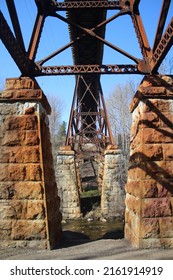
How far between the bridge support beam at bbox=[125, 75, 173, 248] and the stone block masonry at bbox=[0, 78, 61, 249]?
4.74 ft

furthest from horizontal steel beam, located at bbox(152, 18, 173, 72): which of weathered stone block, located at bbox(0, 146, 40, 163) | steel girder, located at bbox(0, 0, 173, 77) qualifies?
weathered stone block, located at bbox(0, 146, 40, 163)

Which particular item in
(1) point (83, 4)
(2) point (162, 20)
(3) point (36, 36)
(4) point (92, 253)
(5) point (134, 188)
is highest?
(1) point (83, 4)

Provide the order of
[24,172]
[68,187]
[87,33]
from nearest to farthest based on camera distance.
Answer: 1. [24,172]
2. [87,33]
3. [68,187]

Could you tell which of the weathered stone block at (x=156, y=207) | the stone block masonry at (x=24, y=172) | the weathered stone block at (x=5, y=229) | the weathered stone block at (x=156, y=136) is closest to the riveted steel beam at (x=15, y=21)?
the stone block masonry at (x=24, y=172)

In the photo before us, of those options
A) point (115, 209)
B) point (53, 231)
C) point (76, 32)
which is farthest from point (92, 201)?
point (53, 231)

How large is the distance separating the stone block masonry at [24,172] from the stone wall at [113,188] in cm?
1080

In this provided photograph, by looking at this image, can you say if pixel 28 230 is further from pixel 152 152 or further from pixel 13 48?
pixel 13 48

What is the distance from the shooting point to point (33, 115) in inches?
186

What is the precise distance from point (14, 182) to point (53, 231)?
Result: 1058mm

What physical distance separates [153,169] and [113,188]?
11677 millimetres

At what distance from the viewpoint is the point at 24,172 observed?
453 centimetres

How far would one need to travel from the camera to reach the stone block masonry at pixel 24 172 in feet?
14.4

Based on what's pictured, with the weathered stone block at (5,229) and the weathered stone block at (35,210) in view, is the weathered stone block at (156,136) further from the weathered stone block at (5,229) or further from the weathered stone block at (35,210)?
the weathered stone block at (5,229)

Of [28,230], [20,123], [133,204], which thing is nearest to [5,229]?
[28,230]
